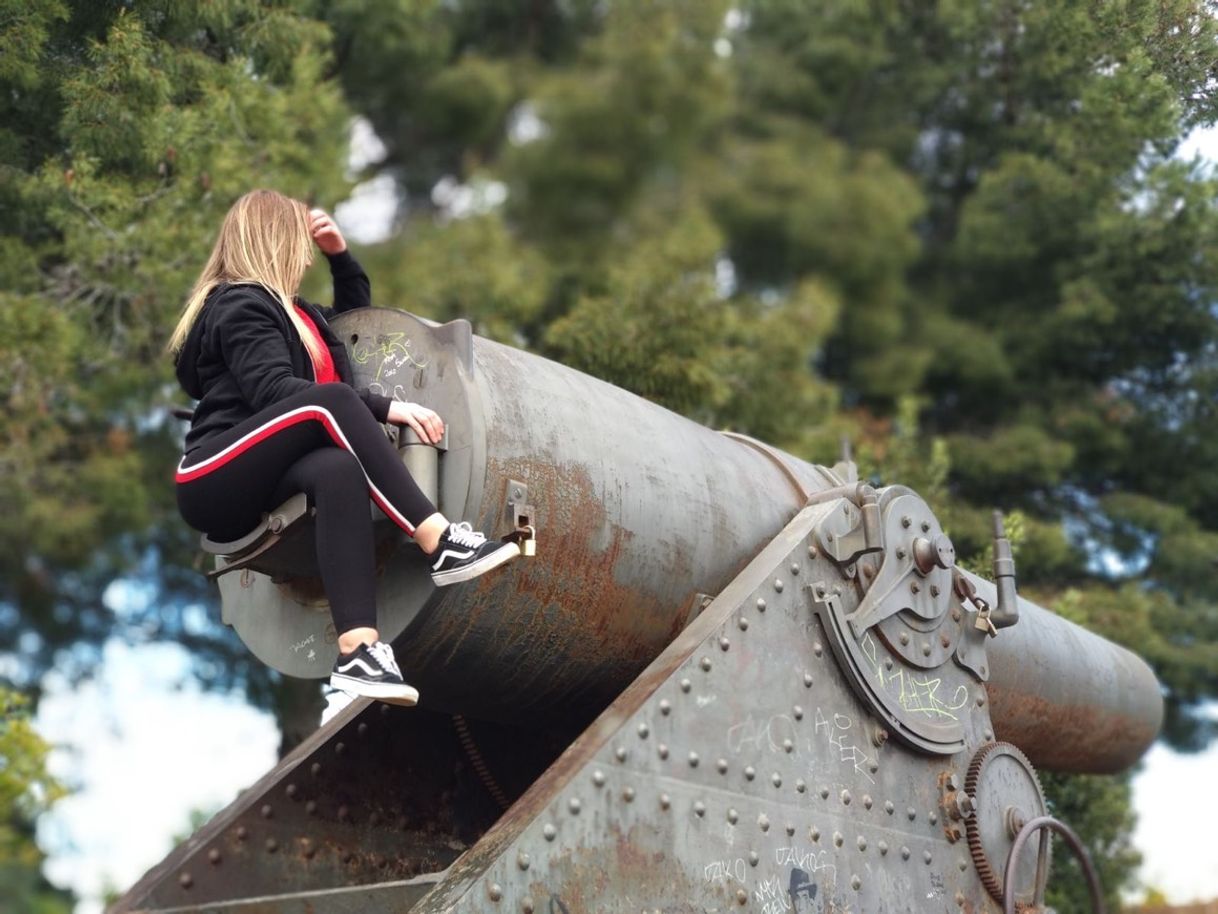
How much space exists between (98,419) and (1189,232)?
7.26 m

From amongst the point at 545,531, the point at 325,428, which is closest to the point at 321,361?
the point at 325,428

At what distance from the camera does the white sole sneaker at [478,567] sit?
Answer: 414cm

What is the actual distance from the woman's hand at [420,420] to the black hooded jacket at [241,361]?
33 millimetres

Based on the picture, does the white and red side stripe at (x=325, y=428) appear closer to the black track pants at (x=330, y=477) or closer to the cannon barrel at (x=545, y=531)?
the black track pants at (x=330, y=477)

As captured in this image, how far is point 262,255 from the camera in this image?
4648 mm

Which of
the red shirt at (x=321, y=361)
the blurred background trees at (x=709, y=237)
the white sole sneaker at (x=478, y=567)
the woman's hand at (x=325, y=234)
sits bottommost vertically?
the blurred background trees at (x=709, y=237)

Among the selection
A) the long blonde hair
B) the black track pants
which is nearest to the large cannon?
the black track pants

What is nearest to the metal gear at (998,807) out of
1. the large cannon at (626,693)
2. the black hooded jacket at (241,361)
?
the large cannon at (626,693)

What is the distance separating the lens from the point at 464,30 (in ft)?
59.8

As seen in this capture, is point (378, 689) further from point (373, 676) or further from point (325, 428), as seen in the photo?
point (325, 428)

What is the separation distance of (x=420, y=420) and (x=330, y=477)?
0.30 m

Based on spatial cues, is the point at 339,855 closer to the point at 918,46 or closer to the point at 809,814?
the point at 809,814

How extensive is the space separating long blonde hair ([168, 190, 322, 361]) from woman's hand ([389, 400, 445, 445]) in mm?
345

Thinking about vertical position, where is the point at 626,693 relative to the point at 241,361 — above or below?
below
